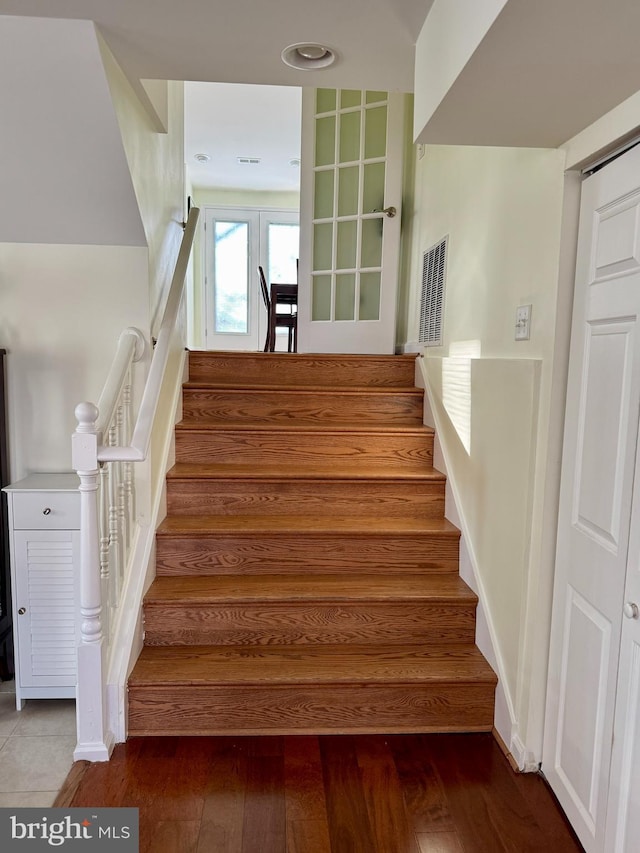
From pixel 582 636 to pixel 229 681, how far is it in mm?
1105

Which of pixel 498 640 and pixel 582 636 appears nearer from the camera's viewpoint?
pixel 582 636

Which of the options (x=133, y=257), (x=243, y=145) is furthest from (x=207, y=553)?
(x=243, y=145)

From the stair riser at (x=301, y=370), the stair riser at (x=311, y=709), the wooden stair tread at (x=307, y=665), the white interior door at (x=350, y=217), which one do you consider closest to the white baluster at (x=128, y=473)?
the wooden stair tread at (x=307, y=665)

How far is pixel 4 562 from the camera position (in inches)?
92.6

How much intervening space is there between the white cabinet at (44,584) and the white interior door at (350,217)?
2.11 metres

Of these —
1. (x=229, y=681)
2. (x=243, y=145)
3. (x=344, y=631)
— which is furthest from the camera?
(x=243, y=145)

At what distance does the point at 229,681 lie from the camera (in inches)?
70.8

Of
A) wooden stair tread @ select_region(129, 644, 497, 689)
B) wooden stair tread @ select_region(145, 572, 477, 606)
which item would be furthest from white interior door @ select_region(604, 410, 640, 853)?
wooden stair tread @ select_region(145, 572, 477, 606)

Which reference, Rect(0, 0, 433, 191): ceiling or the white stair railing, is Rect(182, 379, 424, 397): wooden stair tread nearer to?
the white stair railing

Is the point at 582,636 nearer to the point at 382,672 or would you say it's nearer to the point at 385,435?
the point at 382,672

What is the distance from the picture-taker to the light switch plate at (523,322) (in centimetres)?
172

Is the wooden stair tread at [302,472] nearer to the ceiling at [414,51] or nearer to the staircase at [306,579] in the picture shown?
the staircase at [306,579]

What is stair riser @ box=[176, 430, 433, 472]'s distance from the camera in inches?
103

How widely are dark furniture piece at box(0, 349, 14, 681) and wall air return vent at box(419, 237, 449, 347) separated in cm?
205
